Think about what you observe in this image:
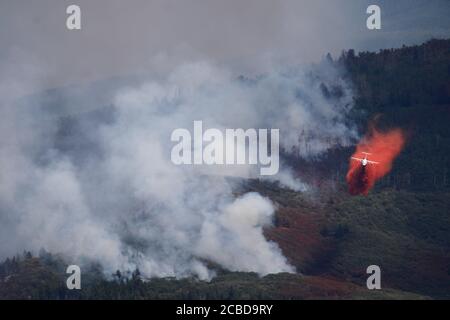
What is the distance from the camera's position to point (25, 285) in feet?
616

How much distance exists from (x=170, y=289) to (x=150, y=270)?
1616cm

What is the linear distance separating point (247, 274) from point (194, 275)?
27.3ft
